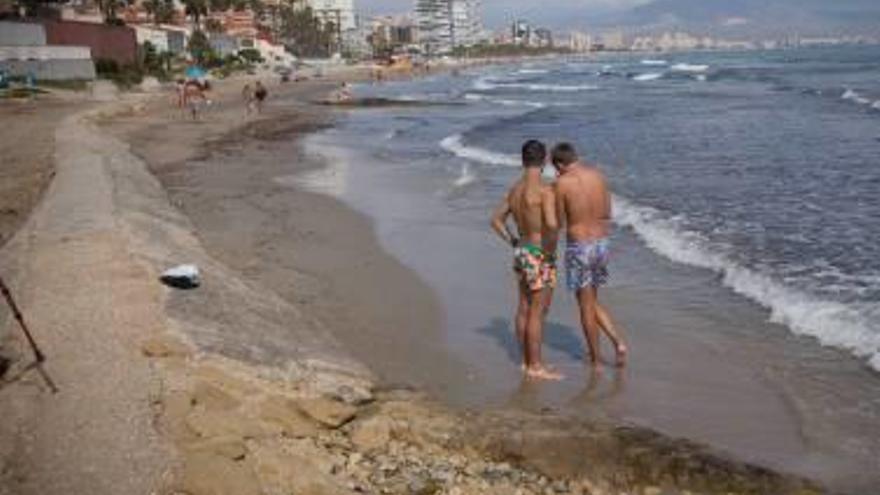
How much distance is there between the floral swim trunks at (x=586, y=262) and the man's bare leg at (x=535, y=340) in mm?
275

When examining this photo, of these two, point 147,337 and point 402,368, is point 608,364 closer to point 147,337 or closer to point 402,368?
point 402,368

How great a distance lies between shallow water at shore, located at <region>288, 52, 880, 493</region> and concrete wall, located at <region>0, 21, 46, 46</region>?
42081 millimetres

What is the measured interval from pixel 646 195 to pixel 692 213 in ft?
6.55

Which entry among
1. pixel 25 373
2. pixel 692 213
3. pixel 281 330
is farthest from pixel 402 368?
pixel 692 213

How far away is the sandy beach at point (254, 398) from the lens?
16.6 ft

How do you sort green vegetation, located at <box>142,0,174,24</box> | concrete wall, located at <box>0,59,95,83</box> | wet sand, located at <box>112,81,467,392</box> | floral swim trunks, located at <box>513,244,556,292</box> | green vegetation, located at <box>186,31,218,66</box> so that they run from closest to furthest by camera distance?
1. floral swim trunks, located at <box>513,244,556,292</box>
2. wet sand, located at <box>112,81,467,392</box>
3. concrete wall, located at <box>0,59,95,83</box>
4. green vegetation, located at <box>186,31,218,66</box>
5. green vegetation, located at <box>142,0,174,24</box>

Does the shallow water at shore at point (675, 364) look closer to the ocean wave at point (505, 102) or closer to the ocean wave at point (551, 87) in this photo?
the ocean wave at point (505, 102)

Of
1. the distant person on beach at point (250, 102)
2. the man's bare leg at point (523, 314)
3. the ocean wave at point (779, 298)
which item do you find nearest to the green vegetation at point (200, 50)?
the distant person on beach at point (250, 102)

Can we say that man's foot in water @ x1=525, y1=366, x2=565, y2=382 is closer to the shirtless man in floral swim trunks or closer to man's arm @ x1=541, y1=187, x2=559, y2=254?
the shirtless man in floral swim trunks

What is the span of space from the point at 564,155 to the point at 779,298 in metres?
3.30

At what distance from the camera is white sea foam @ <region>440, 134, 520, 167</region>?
2192 centimetres

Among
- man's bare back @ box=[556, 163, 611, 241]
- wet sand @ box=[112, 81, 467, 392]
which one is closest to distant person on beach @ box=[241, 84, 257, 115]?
wet sand @ box=[112, 81, 467, 392]

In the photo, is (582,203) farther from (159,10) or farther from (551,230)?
(159,10)

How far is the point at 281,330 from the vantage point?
8.08 meters
